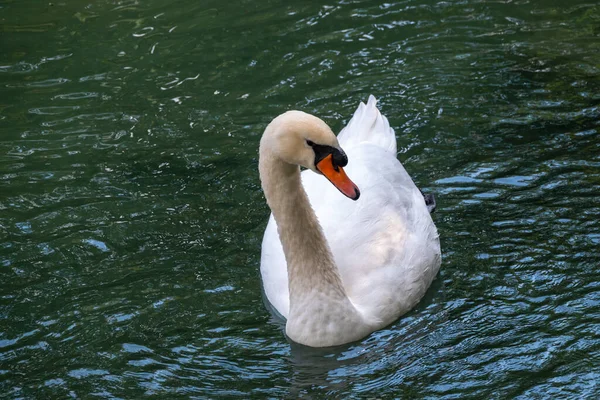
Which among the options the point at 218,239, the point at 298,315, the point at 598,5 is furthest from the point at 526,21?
the point at 298,315

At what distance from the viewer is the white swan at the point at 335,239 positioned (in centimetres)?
626

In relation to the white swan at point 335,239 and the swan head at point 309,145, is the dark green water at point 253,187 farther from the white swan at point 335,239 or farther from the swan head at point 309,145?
the swan head at point 309,145

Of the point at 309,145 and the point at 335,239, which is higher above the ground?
the point at 309,145

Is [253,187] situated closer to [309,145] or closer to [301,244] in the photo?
[301,244]

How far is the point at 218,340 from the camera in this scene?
6867 mm

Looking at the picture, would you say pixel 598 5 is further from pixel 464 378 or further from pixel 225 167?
pixel 464 378

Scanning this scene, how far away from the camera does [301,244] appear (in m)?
6.74

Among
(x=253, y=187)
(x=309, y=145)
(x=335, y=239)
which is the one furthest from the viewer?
(x=253, y=187)

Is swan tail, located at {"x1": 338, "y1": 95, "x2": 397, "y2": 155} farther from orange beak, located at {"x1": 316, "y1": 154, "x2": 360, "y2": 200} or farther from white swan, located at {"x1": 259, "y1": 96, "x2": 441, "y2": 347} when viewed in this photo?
orange beak, located at {"x1": 316, "y1": 154, "x2": 360, "y2": 200}

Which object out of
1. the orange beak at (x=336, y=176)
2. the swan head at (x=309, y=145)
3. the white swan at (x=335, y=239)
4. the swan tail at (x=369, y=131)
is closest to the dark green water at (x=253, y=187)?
the white swan at (x=335, y=239)

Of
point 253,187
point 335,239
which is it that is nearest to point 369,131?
point 253,187

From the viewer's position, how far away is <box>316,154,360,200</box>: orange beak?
245 inches

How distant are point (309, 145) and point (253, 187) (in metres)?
2.76

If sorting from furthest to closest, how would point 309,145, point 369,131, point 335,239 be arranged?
point 369,131 < point 335,239 < point 309,145
